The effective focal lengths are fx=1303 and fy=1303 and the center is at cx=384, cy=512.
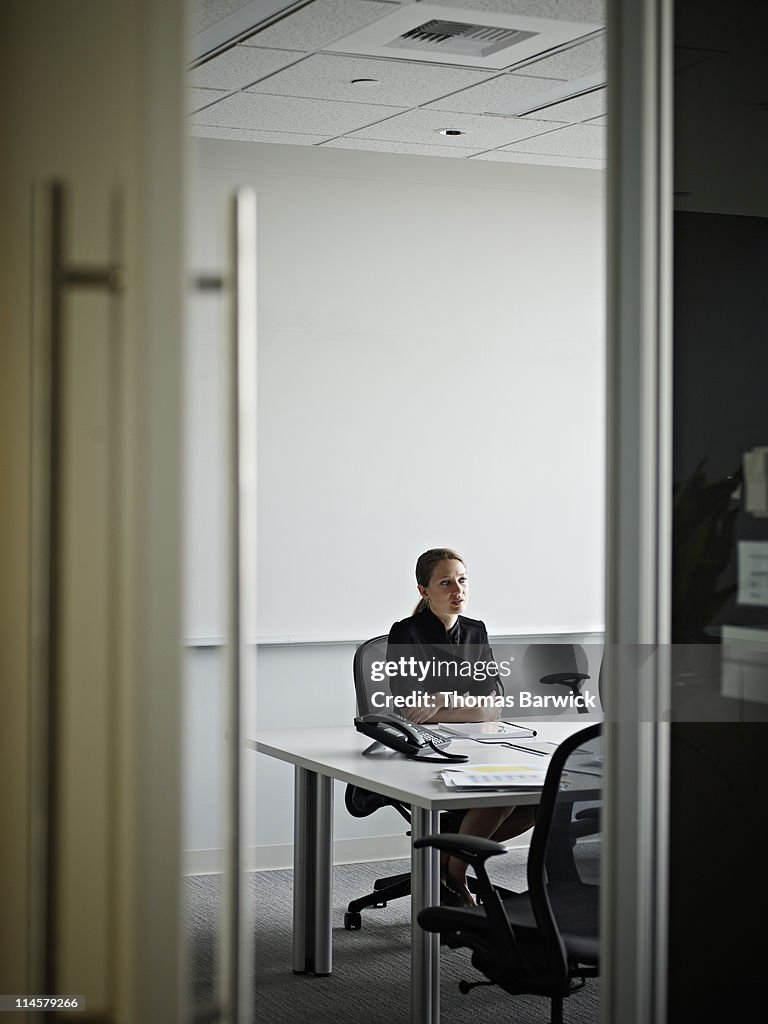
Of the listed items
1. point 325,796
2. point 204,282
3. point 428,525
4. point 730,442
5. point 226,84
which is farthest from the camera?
point 428,525

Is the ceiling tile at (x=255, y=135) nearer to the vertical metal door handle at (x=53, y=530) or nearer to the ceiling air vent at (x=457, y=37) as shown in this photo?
the ceiling air vent at (x=457, y=37)

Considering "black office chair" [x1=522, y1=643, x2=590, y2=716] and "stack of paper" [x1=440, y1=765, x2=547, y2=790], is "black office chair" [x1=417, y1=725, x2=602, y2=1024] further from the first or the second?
"black office chair" [x1=522, y1=643, x2=590, y2=716]

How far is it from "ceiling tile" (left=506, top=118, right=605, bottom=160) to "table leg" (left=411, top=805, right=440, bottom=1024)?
2966 mm

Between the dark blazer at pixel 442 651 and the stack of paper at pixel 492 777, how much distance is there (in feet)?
2.99

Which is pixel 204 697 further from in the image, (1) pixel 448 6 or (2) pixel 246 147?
(1) pixel 448 6

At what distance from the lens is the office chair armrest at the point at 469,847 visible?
131 inches

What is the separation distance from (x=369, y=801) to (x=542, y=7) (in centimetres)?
280

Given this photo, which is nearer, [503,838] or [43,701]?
[43,701]

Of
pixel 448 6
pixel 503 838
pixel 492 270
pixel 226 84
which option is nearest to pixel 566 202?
pixel 492 270

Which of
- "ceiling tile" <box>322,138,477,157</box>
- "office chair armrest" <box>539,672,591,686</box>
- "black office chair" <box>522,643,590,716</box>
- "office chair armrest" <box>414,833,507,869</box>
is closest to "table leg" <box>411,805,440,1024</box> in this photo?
"office chair armrest" <box>414,833,507,869</box>

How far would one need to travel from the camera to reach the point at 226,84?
4734 millimetres

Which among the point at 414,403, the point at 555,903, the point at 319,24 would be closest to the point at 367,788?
the point at 555,903

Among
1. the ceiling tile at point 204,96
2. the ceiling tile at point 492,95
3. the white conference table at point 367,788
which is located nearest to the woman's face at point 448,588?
the white conference table at point 367,788

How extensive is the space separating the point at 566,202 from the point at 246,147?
1659mm
